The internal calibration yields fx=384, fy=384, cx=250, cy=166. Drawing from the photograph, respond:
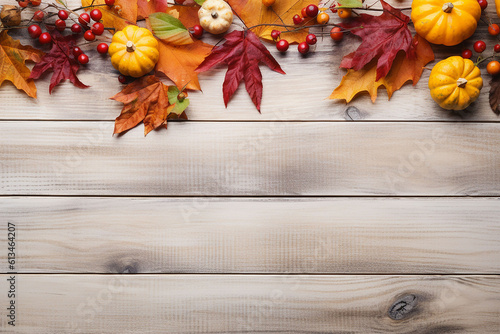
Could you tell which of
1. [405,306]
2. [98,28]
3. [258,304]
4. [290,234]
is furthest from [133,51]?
[405,306]

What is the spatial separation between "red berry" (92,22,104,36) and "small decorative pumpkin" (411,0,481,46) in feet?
2.57

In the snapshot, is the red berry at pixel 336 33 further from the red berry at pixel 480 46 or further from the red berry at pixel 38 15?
the red berry at pixel 38 15

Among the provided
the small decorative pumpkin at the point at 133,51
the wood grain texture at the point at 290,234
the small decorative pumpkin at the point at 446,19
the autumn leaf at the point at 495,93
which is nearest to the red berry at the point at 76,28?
the small decorative pumpkin at the point at 133,51

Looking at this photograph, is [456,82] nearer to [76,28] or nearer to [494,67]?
[494,67]

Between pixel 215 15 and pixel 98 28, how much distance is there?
0.30 m

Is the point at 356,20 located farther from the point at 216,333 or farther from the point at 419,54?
the point at 216,333

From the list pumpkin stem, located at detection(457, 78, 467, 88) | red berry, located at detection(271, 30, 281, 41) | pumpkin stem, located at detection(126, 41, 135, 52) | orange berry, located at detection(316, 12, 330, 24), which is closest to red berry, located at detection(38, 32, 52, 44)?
pumpkin stem, located at detection(126, 41, 135, 52)

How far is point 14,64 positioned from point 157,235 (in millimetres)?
572

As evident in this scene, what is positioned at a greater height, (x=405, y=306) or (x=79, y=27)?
(x=79, y=27)

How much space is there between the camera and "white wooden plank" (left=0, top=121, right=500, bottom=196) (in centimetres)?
101

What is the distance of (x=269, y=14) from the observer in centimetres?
100

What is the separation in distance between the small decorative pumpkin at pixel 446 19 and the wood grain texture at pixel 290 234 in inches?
16.4

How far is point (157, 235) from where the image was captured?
1.01 meters

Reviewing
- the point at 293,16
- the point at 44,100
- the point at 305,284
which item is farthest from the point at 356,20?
the point at 44,100
